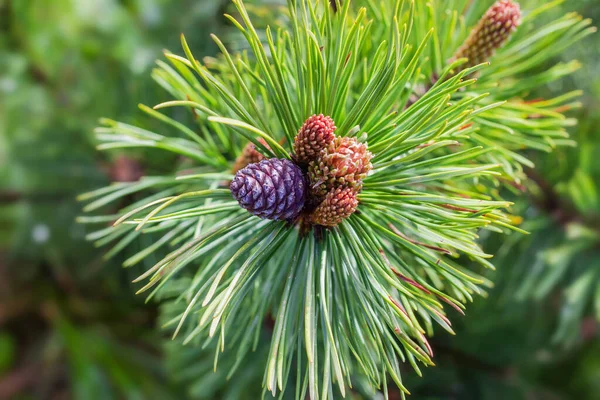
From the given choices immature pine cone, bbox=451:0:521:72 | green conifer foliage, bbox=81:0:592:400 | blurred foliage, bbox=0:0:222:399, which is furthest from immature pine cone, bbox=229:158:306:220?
blurred foliage, bbox=0:0:222:399

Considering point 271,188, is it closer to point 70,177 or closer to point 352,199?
point 352,199

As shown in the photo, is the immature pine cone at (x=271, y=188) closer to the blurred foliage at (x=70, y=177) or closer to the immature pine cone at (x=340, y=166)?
the immature pine cone at (x=340, y=166)

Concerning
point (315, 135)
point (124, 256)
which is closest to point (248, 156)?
point (315, 135)

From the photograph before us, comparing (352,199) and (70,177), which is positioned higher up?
(70,177)

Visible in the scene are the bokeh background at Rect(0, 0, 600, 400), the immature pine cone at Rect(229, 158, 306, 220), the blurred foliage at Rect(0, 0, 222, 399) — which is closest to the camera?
the immature pine cone at Rect(229, 158, 306, 220)

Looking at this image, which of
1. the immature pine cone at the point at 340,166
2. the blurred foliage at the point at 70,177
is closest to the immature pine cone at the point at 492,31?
the immature pine cone at the point at 340,166

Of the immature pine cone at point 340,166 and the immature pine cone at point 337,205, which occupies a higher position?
the immature pine cone at point 340,166

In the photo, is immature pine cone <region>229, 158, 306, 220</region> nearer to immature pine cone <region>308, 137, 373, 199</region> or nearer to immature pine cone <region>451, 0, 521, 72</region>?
immature pine cone <region>308, 137, 373, 199</region>
